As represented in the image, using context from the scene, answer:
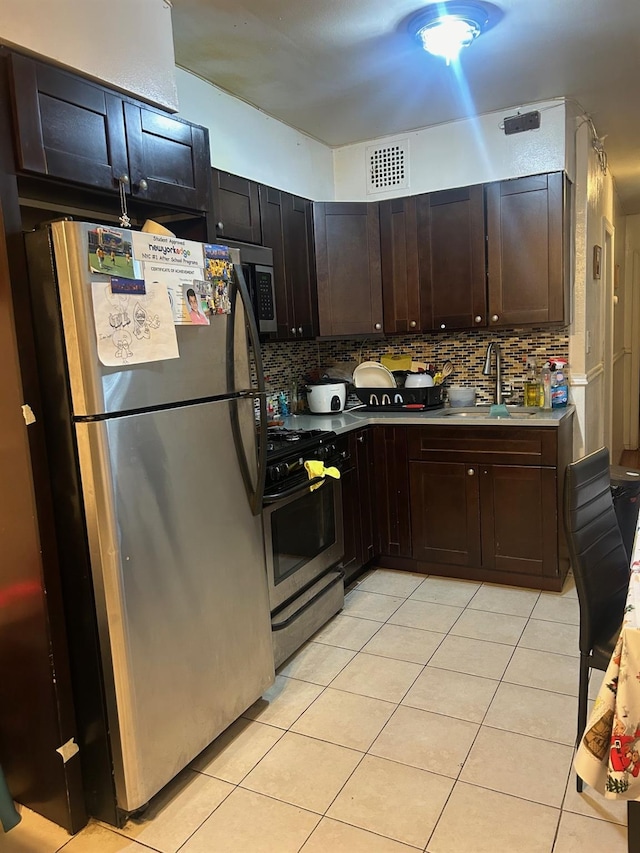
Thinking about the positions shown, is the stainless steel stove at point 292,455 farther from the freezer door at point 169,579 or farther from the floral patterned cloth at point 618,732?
the floral patterned cloth at point 618,732

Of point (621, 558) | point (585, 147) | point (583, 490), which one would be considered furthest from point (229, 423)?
point (585, 147)

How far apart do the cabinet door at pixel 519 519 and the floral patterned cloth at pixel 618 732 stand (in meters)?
2.12

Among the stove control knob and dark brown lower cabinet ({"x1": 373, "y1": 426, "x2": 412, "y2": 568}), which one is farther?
dark brown lower cabinet ({"x1": 373, "y1": 426, "x2": 412, "y2": 568})

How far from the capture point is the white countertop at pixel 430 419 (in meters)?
3.16

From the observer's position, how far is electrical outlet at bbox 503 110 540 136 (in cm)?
335

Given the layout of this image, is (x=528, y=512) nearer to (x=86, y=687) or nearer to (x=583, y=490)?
(x=583, y=490)

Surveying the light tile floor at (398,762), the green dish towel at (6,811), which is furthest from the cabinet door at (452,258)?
the green dish towel at (6,811)

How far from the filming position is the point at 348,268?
3.74 m

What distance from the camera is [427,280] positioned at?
3.66m

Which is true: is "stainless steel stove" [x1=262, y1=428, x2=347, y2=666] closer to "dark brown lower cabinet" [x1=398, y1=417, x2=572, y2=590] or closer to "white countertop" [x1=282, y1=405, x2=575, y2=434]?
"white countertop" [x1=282, y1=405, x2=575, y2=434]

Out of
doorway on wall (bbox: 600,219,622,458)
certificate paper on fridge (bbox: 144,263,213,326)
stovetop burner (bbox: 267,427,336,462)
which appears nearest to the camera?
certificate paper on fridge (bbox: 144,263,213,326)

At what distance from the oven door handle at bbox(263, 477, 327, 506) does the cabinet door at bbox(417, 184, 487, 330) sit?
4.50 feet

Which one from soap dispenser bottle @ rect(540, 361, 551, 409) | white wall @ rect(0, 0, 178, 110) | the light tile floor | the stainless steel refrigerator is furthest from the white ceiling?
the light tile floor

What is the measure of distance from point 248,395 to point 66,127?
3.14 feet
